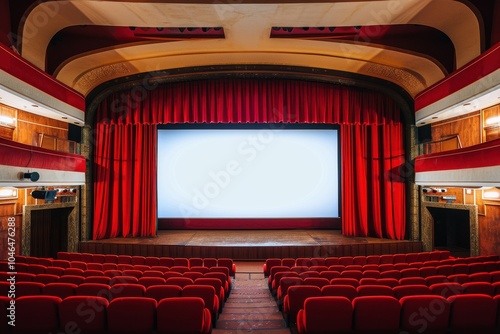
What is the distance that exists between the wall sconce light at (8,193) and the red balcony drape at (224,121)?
8.10 ft

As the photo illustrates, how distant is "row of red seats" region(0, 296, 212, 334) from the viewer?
2.91 metres

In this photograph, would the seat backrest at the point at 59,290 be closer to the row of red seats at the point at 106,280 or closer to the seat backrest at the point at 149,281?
the row of red seats at the point at 106,280

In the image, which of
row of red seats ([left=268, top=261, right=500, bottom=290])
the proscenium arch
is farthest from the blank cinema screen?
row of red seats ([left=268, top=261, right=500, bottom=290])

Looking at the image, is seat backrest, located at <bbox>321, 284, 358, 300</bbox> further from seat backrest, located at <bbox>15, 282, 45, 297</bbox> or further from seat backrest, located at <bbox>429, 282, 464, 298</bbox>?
seat backrest, located at <bbox>15, 282, 45, 297</bbox>

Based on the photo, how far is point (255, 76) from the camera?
30.9 feet

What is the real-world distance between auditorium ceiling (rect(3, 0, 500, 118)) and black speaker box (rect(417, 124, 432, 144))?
0.96 m

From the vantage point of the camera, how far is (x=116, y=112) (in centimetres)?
947

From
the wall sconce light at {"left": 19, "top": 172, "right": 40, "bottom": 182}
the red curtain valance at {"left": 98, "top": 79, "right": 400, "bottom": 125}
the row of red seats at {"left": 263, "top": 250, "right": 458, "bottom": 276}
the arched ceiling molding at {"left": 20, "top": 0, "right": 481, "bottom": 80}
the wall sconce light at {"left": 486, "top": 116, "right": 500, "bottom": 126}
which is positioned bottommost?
the row of red seats at {"left": 263, "top": 250, "right": 458, "bottom": 276}

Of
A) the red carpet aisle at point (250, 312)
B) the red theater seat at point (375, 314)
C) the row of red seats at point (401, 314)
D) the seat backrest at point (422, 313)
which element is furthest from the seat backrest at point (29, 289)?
the seat backrest at point (422, 313)

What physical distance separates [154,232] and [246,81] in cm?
479

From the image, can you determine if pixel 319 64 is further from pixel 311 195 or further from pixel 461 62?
pixel 311 195

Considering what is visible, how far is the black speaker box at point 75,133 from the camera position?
888 cm

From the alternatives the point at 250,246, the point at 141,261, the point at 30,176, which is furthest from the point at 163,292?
the point at 250,246

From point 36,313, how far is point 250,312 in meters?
2.38
